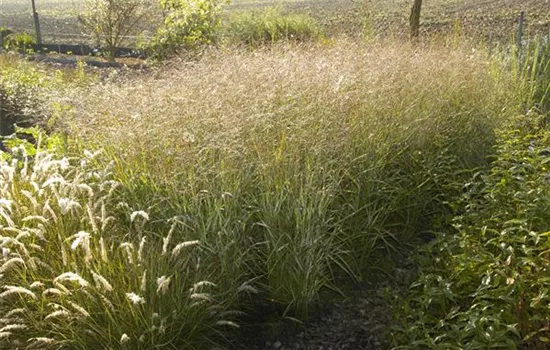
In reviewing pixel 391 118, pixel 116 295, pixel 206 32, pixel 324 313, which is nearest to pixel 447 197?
pixel 391 118

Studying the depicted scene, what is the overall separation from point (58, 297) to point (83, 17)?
12.7 meters

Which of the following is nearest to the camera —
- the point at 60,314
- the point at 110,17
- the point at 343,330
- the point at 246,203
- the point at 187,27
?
the point at 60,314

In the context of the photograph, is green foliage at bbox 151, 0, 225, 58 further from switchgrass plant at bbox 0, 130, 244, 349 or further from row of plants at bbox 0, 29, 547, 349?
switchgrass plant at bbox 0, 130, 244, 349

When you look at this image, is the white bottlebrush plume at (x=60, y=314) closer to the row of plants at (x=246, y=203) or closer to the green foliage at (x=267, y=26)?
the row of plants at (x=246, y=203)

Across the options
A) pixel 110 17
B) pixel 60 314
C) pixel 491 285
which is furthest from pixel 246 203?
pixel 110 17

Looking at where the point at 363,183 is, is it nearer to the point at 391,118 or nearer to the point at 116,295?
the point at 391,118

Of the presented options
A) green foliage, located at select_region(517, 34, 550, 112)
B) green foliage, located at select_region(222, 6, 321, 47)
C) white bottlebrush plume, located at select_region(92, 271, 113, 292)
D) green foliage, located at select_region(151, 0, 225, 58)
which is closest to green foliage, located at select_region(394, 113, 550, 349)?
white bottlebrush plume, located at select_region(92, 271, 113, 292)

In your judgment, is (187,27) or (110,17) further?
(110,17)

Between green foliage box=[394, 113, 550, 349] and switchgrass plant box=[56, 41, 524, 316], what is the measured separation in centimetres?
40

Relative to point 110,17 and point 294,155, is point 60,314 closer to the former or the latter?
point 294,155

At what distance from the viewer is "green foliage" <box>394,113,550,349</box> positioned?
91.7 inches

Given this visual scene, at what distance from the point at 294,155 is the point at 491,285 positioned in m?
1.34

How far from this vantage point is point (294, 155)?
3.36 meters

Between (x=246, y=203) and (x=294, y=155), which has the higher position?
(x=294, y=155)
